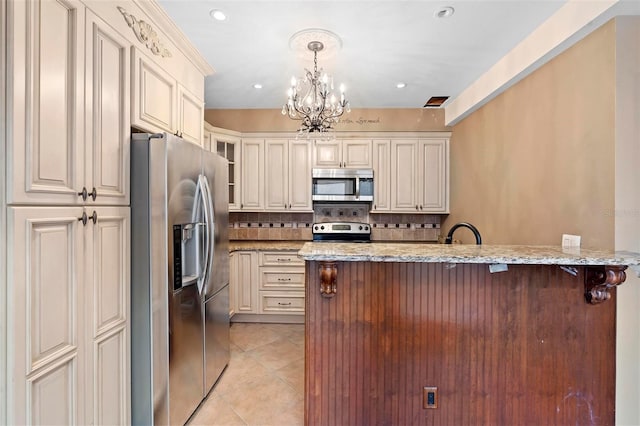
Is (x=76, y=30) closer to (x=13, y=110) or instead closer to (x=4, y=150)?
(x=13, y=110)

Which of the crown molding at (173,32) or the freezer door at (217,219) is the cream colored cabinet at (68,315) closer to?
the freezer door at (217,219)

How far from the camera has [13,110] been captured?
3.69 feet

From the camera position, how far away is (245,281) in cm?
372

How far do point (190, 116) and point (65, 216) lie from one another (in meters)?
1.46

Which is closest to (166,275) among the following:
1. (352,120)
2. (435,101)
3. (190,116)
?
(190,116)

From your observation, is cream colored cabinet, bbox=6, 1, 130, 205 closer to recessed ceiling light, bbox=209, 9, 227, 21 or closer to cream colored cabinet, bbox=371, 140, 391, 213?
recessed ceiling light, bbox=209, 9, 227, 21

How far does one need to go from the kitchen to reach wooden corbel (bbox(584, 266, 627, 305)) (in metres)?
0.17

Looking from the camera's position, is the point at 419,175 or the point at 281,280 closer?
the point at 281,280

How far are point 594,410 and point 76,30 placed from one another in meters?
3.27

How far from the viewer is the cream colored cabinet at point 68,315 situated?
1.15 metres

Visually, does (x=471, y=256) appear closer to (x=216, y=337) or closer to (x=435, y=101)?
(x=216, y=337)

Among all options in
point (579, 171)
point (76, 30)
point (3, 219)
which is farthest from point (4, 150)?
point (579, 171)

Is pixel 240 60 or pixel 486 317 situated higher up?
pixel 240 60

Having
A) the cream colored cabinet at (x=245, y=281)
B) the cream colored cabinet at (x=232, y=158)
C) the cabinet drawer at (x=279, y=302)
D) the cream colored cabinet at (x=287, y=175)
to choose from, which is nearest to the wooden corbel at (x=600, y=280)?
the cabinet drawer at (x=279, y=302)
